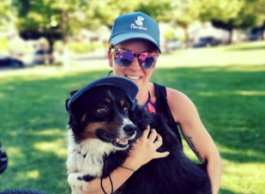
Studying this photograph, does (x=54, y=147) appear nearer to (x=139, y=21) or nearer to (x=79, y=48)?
(x=139, y=21)

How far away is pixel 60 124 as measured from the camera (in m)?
8.98

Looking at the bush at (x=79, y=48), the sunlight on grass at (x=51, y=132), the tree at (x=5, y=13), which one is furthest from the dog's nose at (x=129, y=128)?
the bush at (x=79, y=48)

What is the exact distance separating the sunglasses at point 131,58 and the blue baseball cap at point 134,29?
0.09 meters

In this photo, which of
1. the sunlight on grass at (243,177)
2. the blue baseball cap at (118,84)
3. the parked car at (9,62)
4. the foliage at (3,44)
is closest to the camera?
the blue baseball cap at (118,84)

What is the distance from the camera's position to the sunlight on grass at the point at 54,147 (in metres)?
6.76

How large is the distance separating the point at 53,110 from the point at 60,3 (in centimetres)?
1694

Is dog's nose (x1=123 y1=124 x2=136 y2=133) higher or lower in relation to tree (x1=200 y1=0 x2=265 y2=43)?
higher

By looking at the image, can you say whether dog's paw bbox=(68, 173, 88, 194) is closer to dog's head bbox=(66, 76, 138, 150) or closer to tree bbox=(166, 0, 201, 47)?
dog's head bbox=(66, 76, 138, 150)

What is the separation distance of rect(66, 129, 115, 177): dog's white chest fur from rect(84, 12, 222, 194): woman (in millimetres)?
178

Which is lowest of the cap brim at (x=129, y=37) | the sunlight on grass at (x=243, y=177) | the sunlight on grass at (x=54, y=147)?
the sunlight on grass at (x=54, y=147)

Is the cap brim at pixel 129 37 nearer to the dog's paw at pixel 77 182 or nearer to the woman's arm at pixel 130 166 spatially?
the woman's arm at pixel 130 166

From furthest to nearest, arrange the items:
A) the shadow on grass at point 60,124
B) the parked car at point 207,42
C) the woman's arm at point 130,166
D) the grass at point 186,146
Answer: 1. the parked car at point 207,42
2. the shadow on grass at point 60,124
3. the grass at point 186,146
4. the woman's arm at point 130,166

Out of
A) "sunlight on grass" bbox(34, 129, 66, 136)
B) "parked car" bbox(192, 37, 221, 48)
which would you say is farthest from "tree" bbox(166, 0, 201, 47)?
"sunlight on grass" bbox(34, 129, 66, 136)

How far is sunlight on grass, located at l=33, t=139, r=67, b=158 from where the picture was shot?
676cm
